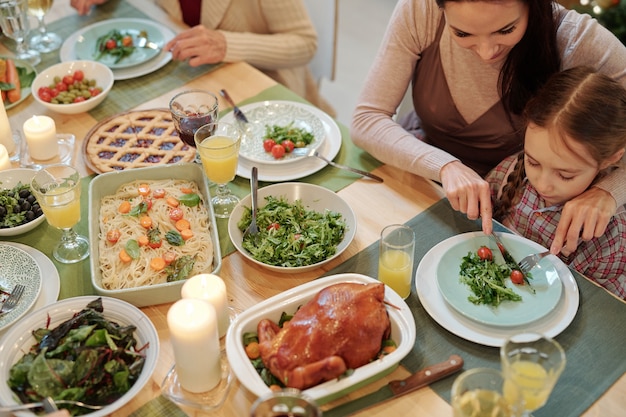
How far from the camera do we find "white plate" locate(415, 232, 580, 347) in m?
1.51

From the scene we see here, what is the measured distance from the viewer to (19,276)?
1.66 metres

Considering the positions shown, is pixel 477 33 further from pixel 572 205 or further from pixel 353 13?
pixel 353 13

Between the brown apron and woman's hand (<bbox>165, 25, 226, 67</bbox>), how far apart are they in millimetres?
736

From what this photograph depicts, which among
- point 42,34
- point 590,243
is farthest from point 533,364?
point 42,34

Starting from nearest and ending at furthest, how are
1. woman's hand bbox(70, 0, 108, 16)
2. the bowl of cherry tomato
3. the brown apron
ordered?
1. the brown apron
2. the bowl of cherry tomato
3. woman's hand bbox(70, 0, 108, 16)

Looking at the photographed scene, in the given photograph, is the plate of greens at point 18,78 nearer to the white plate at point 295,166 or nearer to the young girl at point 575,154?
the white plate at point 295,166

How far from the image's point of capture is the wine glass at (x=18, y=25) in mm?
2314

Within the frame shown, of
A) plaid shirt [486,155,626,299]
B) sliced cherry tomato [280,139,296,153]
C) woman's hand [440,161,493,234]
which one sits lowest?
plaid shirt [486,155,626,299]

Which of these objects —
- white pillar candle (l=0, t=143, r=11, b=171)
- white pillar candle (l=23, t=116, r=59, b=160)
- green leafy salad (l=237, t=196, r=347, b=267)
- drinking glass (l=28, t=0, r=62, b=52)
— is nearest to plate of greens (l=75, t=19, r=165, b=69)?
drinking glass (l=28, t=0, r=62, b=52)

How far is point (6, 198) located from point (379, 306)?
1078 millimetres

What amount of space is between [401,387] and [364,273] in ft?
1.19

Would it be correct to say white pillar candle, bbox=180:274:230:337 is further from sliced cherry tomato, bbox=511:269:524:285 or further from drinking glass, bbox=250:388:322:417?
sliced cherry tomato, bbox=511:269:524:285

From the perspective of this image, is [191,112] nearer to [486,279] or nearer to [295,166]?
[295,166]

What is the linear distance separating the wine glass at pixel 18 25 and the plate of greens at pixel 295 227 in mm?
1201
